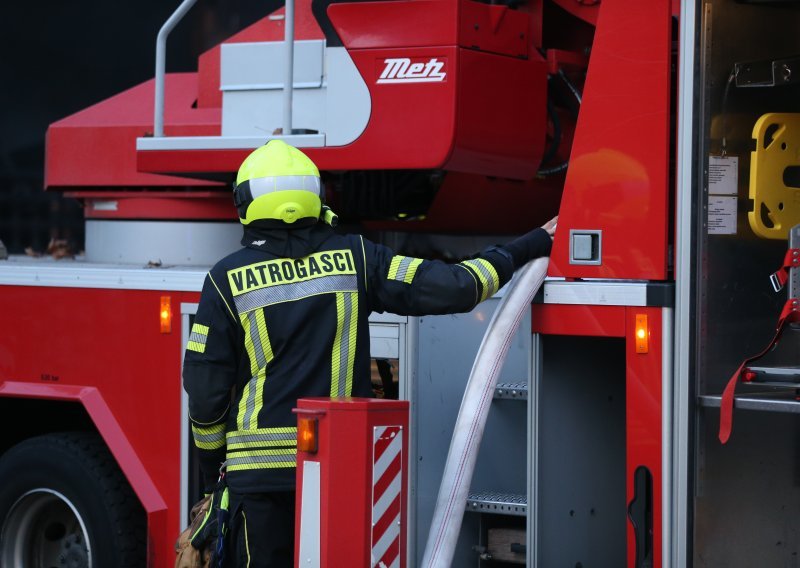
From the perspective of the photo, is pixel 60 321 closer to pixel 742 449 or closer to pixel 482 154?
pixel 482 154

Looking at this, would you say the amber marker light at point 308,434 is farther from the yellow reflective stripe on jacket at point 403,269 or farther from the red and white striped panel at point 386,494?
the yellow reflective stripe on jacket at point 403,269

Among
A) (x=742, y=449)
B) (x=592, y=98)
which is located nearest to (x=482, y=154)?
(x=592, y=98)

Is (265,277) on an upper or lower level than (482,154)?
lower

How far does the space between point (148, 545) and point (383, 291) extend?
1.53m

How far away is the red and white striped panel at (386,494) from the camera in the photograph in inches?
140

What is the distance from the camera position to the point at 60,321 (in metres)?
5.07

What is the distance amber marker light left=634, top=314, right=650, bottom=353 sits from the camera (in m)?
3.82

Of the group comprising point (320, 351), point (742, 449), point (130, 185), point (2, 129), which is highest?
point (2, 129)

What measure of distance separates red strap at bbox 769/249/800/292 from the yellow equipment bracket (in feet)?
0.39

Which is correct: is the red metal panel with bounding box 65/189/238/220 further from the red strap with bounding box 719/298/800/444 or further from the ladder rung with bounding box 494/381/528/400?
the red strap with bounding box 719/298/800/444

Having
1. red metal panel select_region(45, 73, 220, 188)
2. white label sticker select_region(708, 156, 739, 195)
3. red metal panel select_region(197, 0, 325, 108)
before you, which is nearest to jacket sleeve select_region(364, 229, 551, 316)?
white label sticker select_region(708, 156, 739, 195)

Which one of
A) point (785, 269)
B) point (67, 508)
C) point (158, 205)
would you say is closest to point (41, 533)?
point (67, 508)

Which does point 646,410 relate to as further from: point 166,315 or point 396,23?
point 166,315

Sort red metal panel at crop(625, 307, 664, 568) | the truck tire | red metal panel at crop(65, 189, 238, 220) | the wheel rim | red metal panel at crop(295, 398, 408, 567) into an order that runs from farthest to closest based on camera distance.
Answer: red metal panel at crop(65, 189, 238, 220) < the wheel rim < the truck tire < red metal panel at crop(625, 307, 664, 568) < red metal panel at crop(295, 398, 408, 567)
